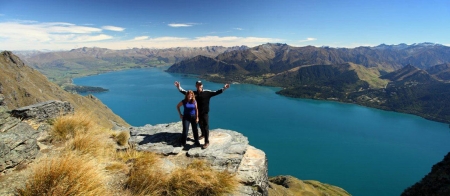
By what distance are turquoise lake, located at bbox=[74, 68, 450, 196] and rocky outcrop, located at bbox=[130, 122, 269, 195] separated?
260 ft

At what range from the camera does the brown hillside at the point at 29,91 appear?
283 feet

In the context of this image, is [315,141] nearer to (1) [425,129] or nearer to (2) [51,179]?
(1) [425,129]

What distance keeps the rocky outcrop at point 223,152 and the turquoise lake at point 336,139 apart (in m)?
79.3

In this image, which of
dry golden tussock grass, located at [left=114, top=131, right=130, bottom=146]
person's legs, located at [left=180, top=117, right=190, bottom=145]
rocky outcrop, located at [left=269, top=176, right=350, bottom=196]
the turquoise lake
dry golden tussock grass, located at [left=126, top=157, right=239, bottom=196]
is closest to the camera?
dry golden tussock grass, located at [left=126, top=157, right=239, bottom=196]

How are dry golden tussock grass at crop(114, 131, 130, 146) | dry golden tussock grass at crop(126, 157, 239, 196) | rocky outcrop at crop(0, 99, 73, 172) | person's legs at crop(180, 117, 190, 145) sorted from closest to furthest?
dry golden tussock grass at crop(126, 157, 239, 196) < rocky outcrop at crop(0, 99, 73, 172) < person's legs at crop(180, 117, 190, 145) < dry golden tussock grass at crop(114, 131, 130, 146)

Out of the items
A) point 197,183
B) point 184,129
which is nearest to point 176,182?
point 197,183

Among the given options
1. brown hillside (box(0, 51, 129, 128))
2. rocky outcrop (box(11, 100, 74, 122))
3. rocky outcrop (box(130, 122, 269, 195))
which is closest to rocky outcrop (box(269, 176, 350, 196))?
rocky outcrop (box(130, 122, 269, 195))

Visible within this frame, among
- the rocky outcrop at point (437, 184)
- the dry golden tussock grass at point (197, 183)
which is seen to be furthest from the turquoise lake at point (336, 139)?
the dry golden tussock grass at point (197, 183)

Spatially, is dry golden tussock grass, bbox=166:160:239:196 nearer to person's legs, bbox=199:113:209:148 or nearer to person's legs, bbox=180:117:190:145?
person's legs, bbox=199:113:209:148

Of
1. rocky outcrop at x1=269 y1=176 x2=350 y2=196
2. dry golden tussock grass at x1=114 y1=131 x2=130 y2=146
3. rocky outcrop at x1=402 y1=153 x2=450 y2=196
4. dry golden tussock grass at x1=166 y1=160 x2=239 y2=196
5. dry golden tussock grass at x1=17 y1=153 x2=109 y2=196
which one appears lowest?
rocky outcrop at x1=269 y1=176 x2=350 y2=196

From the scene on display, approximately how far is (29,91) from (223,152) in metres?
114

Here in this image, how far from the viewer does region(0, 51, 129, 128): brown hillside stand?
283 ft

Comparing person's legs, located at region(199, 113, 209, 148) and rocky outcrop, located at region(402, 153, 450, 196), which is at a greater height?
person's legs, located at region(199, 113, 209, 148)

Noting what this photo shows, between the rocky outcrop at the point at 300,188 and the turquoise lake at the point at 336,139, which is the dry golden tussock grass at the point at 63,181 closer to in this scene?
the rocky outcrop at the point at 300,188
